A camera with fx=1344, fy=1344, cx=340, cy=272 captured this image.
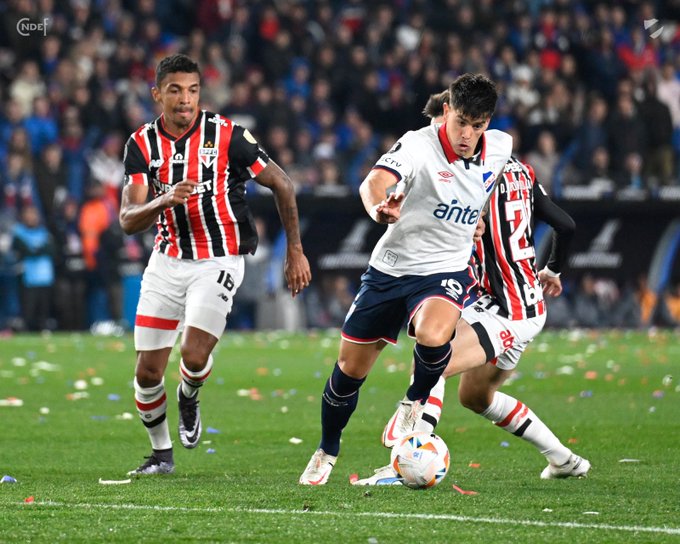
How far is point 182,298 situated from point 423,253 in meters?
1.52

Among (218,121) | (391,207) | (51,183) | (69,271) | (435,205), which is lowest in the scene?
(69,271)

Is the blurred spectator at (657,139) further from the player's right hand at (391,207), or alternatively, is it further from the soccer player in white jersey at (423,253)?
the player's right hand at (391,207)

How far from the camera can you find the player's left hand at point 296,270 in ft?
25.2

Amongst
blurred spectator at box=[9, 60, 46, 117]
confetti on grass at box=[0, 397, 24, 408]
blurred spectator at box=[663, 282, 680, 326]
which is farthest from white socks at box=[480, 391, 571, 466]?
blurred spectator at box=[663, 282, 680, 326]

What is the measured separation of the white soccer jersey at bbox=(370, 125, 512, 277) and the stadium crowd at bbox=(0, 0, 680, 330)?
1313cm

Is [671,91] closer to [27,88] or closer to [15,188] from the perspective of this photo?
[27,88]

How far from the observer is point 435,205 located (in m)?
7.12

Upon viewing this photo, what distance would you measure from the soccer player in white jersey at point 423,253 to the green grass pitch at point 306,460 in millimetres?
507

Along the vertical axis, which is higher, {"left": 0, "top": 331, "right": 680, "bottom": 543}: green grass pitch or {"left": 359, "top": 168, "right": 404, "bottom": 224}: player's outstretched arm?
{"left": 359, "top": 168, "right": 404, "bottom": 224}: player's outstretched arm

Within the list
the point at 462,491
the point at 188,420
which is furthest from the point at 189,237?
the point at 462,491

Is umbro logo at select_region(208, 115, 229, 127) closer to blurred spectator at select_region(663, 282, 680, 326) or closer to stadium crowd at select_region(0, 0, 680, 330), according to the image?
stadium crowd at select_region(0, 0, 680, 330)

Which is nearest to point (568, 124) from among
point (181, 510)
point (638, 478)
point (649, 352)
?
point (649, 352)

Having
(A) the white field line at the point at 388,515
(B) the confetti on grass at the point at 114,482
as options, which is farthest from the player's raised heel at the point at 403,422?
(B) the confetti on grass at the point at 114,482

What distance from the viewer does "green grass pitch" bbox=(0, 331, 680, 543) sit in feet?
18.2
